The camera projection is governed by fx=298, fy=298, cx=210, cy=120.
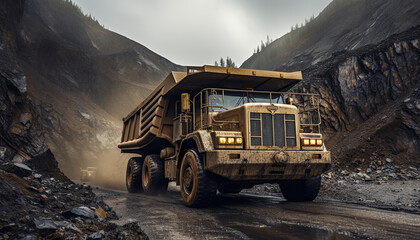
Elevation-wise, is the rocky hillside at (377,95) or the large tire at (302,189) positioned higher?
the rocky hillside at (377,95)

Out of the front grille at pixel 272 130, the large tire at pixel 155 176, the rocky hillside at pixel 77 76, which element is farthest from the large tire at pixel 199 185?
the rocky hillside at pixel 77 76

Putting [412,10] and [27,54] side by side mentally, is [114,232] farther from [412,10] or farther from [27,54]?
[27,54]

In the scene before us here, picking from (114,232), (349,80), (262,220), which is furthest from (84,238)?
(349,80)

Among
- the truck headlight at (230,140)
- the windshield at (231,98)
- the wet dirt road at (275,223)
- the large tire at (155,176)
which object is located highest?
the windshield at (231,98)

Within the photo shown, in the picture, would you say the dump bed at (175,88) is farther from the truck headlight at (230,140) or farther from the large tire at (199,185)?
the large tire at (199,185)

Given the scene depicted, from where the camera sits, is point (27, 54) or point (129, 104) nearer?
point (27, 54)

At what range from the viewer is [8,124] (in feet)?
34.5

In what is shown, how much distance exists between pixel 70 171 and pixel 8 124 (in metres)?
14.0

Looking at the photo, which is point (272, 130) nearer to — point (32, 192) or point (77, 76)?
point (32, 192)

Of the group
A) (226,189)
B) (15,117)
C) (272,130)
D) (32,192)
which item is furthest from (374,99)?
(15,117)

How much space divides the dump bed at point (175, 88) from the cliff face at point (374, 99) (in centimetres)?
658

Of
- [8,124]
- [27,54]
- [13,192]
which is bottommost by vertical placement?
[13,192]

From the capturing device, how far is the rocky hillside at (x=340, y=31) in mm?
19812

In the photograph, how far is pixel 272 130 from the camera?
602 centimetres
